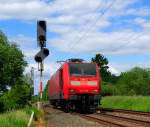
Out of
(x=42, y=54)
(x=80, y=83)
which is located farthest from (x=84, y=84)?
(x=42, y=54)

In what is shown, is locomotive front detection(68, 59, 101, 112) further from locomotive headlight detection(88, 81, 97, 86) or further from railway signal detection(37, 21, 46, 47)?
railway signal detection(37, 21, 46, 47)

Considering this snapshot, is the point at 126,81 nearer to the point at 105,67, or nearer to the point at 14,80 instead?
the point at 105,67

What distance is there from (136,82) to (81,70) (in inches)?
4138

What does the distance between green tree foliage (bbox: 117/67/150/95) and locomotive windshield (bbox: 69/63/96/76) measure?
312 ft

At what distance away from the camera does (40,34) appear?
27.8m

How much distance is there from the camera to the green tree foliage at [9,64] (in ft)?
199

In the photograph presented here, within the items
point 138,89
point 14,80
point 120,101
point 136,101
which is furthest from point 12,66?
point 138,89

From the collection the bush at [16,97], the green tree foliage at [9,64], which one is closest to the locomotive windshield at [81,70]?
the bush at [16,97]

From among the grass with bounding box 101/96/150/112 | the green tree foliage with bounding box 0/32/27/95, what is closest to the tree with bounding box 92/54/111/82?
the green tree foliage with bounding box 0/32/27/95

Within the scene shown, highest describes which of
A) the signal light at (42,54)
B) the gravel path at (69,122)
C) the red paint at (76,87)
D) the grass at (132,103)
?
the signal light at (42,54)

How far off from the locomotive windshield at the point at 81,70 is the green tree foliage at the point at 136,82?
94956 mm

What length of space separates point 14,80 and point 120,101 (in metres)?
28.5

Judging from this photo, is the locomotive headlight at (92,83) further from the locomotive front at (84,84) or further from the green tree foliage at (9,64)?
the green tree foliage at (9,64)

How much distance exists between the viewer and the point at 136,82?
136500 millimetres
